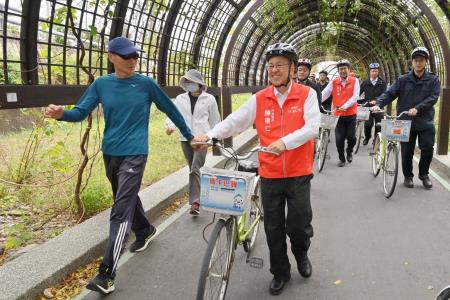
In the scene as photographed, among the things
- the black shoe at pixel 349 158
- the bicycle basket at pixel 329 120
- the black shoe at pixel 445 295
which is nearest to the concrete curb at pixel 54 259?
the black shoe at pixel 445 295

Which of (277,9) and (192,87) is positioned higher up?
(277,9)

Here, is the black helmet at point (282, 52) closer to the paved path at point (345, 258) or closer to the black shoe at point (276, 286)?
the black shoe at point (276, 286)

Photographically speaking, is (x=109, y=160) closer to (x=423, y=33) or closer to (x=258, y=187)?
(x=258, y=187)

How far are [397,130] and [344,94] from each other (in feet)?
8.14

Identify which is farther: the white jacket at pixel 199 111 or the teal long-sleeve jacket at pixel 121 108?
the white jacket at pixel 199 111

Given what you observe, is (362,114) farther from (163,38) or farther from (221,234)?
(221,234)

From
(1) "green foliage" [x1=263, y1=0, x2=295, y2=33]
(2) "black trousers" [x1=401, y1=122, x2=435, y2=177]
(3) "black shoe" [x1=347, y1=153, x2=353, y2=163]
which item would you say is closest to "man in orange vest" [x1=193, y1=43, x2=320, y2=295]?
(2) "black trousers" [x1=401, y1=122, x2=435, y2=177]

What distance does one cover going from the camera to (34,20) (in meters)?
4.42

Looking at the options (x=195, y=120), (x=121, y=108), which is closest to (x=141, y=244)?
(x=121, y=108)

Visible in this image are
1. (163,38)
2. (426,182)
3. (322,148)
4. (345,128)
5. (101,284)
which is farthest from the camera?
(345,128)

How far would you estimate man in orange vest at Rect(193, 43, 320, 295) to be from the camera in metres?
3.20

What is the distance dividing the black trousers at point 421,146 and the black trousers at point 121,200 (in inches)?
182

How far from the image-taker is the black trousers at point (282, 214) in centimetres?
331

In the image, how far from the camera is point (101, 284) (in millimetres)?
3402
